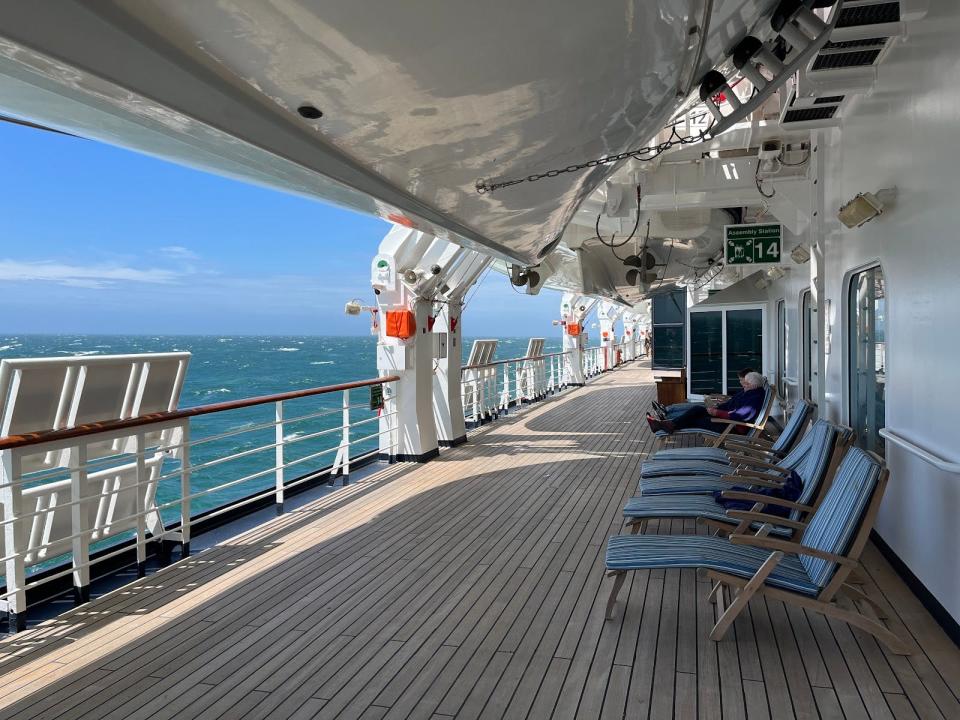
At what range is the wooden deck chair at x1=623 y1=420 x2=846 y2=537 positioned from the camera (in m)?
2.88

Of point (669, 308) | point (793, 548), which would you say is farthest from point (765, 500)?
point (669, 308)

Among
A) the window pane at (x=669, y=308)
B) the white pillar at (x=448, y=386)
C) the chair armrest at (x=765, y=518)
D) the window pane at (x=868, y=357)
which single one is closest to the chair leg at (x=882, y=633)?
the chair armrest at (x=765, y=518)

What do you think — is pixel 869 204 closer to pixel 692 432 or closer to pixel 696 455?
pixel 696 455

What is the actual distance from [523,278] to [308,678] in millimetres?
5159

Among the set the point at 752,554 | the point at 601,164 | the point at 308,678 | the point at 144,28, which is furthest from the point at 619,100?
the point at 308,678

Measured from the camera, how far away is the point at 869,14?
2596 millimetres

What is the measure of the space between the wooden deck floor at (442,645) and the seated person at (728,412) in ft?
8.22

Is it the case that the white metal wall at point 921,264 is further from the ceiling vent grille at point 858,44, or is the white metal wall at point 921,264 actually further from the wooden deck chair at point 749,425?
the wooden deck chair at point 749,425

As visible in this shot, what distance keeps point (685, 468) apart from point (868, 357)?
3.41 ft

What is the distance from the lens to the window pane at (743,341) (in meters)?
9.96

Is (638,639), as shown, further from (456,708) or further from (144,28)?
(144,28)

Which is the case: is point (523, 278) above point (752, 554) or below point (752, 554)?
above

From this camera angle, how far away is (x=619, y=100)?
6.94ft

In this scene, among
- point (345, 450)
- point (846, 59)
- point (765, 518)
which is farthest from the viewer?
point (345, 450)
